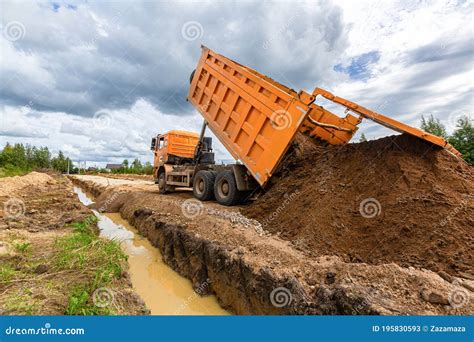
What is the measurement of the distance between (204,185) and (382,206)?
5.43 m

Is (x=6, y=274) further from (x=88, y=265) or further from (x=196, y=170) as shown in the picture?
(x=196, y=170)

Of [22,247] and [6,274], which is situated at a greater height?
[6,274]

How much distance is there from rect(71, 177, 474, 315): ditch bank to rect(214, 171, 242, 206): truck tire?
730 millimetres

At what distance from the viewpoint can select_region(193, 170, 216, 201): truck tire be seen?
8.73m

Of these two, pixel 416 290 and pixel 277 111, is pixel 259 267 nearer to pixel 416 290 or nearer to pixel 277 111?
pixel 416 290

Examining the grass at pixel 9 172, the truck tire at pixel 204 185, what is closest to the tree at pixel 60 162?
the grass at pixel 9 172

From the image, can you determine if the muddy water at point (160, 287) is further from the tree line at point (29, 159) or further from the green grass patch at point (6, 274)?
the tree line at point (29, 159)

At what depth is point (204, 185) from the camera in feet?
29.0

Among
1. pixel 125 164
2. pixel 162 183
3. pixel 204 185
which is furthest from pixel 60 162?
pixel 204 185

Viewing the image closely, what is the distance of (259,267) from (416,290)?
73.4 inches

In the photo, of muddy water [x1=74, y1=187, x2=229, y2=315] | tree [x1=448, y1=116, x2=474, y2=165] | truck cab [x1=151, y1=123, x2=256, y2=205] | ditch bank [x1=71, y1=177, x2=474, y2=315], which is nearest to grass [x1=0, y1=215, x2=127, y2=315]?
muddy water [x1=74, y1=187, x2=229, y2=315]

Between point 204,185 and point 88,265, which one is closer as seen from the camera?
point 88,265

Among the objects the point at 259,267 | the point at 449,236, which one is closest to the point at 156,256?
the point at 259,267

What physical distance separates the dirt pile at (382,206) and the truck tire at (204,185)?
8.91 ft
